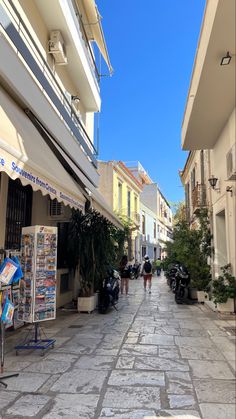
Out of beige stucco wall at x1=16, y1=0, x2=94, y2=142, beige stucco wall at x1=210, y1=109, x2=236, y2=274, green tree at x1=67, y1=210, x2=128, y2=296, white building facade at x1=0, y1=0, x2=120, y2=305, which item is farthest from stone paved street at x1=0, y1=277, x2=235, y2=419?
beige stucco wall at x1=16, y1=0, x2=94, y2=142

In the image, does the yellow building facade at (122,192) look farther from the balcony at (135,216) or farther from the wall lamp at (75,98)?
the wall lamp at (75,98)

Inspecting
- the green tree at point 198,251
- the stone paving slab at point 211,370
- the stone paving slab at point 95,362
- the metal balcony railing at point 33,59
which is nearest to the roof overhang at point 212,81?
the green tree at point 198,251

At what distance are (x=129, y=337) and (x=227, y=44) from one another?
5913mm

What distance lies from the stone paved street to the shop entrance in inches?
81.3

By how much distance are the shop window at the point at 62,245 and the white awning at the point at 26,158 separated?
514 cm

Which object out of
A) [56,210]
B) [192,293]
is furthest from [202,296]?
[56,210]

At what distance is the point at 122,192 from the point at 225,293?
57.7 feet

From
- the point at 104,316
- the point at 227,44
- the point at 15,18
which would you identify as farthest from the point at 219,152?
the point at 15,18

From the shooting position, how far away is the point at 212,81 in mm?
7473

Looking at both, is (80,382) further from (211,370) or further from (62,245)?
(62,245)

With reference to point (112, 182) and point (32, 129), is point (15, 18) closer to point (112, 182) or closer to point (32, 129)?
point (32, 129)

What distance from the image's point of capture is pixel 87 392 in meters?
4.26

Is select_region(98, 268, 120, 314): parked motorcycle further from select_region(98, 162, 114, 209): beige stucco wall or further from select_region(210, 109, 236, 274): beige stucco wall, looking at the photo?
select_region(98, 162, 114, 209): beige stucco wall

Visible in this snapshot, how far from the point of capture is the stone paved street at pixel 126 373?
→ 3.82 meters
